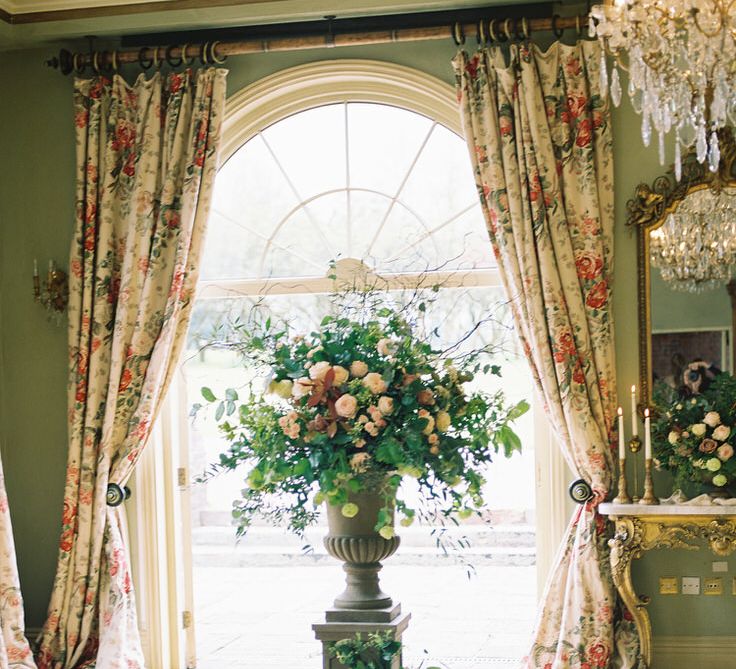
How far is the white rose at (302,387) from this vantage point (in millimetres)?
2643

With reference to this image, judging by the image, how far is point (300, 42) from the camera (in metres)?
4.53

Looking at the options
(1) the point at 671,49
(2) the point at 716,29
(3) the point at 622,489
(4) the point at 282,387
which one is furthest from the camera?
(3) the point at 622,489

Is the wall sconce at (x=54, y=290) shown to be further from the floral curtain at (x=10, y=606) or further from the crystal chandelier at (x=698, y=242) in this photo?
the crystal chandelier at (x=698, y=242)

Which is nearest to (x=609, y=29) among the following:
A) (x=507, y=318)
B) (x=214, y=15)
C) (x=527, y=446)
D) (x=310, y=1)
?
(x=310, y=1)

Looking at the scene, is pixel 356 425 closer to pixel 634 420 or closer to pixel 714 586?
pixel 634 420

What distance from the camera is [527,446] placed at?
9859 mm

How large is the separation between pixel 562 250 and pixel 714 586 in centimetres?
157

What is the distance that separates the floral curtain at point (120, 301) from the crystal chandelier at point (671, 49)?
2166mm

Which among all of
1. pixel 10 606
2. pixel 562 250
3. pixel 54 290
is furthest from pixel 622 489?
pixel 54 290

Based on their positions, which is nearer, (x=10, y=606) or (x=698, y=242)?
(x=10, y=606)

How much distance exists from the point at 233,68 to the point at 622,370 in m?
2.27

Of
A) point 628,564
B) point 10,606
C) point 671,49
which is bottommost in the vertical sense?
point 10,606

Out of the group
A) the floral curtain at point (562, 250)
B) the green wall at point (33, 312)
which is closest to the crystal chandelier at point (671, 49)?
the floral curtain at point (562, 250)

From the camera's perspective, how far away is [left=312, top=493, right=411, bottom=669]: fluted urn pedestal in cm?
267
